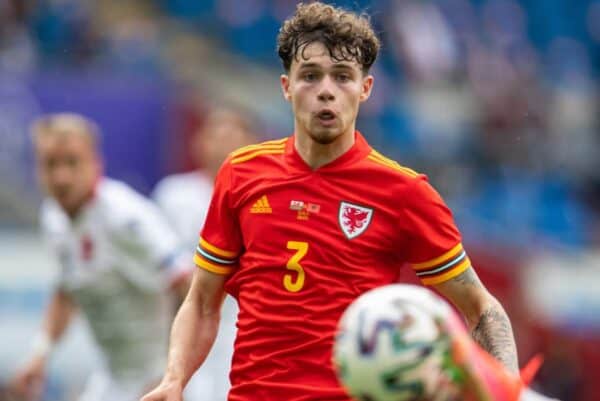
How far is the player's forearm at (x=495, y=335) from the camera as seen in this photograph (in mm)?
5699

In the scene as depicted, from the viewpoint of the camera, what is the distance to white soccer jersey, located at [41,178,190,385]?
9.44 meters

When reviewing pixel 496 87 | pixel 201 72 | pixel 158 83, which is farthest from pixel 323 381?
pixel 496 87

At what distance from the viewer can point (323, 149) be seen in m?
5.93

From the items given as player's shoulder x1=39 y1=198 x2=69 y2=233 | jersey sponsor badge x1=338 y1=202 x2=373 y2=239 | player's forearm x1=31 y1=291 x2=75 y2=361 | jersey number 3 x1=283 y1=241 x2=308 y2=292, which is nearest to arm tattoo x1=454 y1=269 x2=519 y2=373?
jersey sponsor badge x1=338 y1=202 x2=373 y2=239

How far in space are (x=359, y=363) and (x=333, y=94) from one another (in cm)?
129

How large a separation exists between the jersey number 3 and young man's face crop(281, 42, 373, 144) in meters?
0.42

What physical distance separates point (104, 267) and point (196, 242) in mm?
1913

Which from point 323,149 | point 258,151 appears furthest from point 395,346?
point 258,151

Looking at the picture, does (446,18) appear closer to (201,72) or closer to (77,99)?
(201,72)

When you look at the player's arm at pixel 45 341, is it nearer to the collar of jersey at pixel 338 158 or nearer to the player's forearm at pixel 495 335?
the collar of jersey at pixel 338 158

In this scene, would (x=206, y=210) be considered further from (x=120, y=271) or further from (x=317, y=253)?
(x=317, y=253)

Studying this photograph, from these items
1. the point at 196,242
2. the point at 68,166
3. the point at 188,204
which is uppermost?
the point at 68,166

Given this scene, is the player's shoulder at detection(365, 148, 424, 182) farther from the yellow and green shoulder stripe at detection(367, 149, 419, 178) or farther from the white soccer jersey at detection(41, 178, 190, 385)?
the white soccer jersey at detection(41, 178, 190, 385)

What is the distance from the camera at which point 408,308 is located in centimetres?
480
